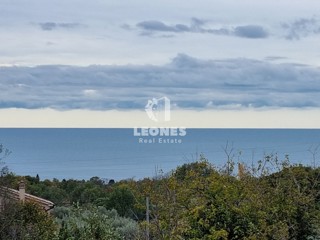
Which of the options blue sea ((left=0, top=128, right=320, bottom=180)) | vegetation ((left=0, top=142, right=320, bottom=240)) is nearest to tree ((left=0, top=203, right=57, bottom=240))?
vegetation ((left=0, top=142, right=320, bottom=240))

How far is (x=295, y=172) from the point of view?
2264 cm

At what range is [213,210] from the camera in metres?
18.0

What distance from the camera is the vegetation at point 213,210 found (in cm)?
1789

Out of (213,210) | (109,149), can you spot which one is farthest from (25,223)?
(109,149)

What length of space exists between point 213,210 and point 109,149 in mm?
62803

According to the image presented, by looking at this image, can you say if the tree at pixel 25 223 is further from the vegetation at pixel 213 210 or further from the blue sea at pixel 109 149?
the blue sea at pixel 109 149

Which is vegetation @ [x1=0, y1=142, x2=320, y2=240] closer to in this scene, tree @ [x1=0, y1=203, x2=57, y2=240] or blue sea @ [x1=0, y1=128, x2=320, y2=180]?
tree @ [x1=0, y1=203, x2=57, y2=240]

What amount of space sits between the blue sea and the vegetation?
1731cm

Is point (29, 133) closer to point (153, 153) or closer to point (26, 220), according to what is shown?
point (153, 153)

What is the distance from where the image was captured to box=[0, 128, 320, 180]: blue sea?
5456 cm

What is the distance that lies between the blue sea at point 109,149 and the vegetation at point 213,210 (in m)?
17.3

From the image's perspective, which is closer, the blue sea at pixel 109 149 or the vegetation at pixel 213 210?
the vegetation at pixel 213 210

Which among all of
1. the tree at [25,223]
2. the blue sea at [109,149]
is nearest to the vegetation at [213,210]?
the tree at [25,223]

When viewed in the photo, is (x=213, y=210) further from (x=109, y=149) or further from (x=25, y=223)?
(x=109, y=149)
